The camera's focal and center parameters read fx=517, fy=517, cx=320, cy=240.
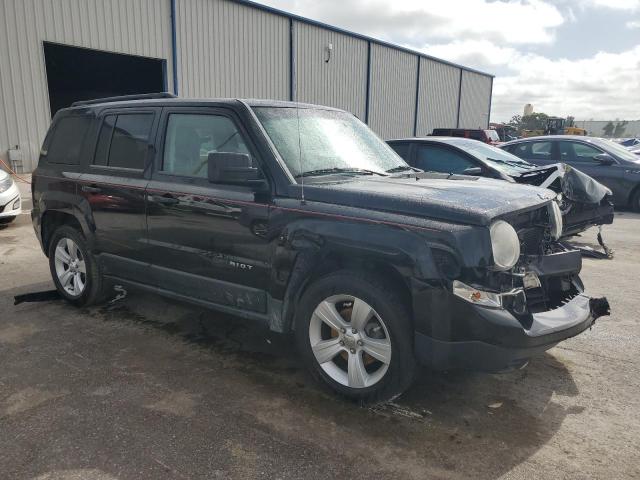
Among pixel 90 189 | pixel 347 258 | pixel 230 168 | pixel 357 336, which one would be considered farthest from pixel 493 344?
pixel 90 189

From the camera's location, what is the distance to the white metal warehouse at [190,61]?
13625 mm

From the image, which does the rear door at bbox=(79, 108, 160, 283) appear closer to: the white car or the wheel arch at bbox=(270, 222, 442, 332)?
the wheel arch at bbox=(270, 222, 442, 332)

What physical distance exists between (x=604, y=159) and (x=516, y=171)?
410 cm

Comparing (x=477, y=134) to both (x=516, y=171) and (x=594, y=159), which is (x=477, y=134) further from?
(x=516, y=171)

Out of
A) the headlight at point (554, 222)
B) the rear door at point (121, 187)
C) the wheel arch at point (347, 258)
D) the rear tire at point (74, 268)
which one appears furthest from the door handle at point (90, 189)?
the headlight at point (554, 222)

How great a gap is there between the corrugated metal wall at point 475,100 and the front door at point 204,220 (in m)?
32.7

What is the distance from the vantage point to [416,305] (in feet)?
9.38

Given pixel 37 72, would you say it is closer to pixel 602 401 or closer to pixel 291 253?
pixel 291 253

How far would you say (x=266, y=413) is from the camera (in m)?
3.12

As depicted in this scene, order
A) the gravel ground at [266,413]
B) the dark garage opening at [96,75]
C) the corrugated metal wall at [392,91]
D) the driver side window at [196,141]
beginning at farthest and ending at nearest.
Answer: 1. the corrugated metal wall at [392,91]
2. the dark garage opening at [96,75]
3. the driver side window at [196,141]
4. the gravel ground at [266,413]

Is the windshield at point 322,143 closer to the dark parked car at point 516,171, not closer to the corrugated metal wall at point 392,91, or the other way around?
the dark parked car at point 516,171

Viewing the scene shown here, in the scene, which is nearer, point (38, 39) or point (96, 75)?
point (38, 39)

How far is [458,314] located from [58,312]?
3858 mm

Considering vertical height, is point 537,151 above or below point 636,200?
above
